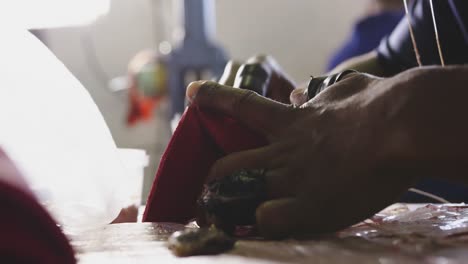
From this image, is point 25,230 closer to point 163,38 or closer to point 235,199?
point 235,199

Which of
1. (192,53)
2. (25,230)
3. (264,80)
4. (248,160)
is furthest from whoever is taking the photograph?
(192,53)

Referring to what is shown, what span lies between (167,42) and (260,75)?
1.63 m

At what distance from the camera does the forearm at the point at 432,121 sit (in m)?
0.47

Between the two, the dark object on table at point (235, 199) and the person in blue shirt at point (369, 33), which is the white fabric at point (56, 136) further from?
the person in blue shirt at point (369, 33)

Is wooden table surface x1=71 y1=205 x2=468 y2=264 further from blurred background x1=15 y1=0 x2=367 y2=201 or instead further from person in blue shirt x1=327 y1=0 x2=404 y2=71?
blurred background x1=15 y1=0 x2=367 y2=201

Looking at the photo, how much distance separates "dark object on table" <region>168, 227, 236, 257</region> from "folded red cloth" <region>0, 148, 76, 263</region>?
81 mm

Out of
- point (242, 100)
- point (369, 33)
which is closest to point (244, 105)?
point (242, 100)

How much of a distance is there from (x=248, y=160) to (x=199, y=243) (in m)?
0.09

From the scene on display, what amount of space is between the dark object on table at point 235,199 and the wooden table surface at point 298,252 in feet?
0.07

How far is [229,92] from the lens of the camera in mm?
583

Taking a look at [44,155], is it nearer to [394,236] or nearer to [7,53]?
[7,53]

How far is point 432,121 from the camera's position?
47cm

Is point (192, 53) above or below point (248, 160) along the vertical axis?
above

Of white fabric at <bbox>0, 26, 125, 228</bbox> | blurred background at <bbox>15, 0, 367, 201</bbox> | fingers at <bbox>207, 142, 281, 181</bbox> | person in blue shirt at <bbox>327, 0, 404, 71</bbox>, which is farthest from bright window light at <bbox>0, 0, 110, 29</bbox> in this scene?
fingers at <bbox>207, 142, 281, 181</bbox>
